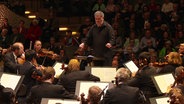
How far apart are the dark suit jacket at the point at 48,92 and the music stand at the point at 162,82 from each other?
4.42ft

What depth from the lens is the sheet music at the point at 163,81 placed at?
881 centimetres

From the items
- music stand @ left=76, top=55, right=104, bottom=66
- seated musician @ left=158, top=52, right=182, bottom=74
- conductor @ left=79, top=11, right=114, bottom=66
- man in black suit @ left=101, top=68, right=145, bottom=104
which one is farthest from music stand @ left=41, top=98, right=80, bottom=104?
conductor @ left=79, top=11, right=114, bottom=66

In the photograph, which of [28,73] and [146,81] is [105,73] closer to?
[146,81]

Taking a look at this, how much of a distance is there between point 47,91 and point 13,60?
2.45 metres

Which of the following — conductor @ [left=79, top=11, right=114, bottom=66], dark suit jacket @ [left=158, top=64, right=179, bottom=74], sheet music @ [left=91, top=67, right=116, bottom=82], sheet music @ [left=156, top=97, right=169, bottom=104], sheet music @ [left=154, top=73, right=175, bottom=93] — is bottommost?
sheet music @ [left=156, top=97, right=169, bottom=104]

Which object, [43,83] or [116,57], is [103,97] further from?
[116,57]

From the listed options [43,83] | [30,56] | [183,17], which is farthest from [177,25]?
[43,83]

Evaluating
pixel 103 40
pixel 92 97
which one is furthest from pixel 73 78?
pixel 103 40

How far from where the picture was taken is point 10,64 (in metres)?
10.5

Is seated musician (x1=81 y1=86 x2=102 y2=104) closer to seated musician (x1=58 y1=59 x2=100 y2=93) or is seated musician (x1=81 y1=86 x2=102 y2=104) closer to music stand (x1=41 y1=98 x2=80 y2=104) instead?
music stand (x1=41 y1=98 x2=80 y2=104)

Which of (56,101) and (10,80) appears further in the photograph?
(10,80)

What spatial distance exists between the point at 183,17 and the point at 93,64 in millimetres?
6196

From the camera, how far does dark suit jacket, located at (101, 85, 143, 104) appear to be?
26.2ft

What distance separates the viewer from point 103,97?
7.97 metres
